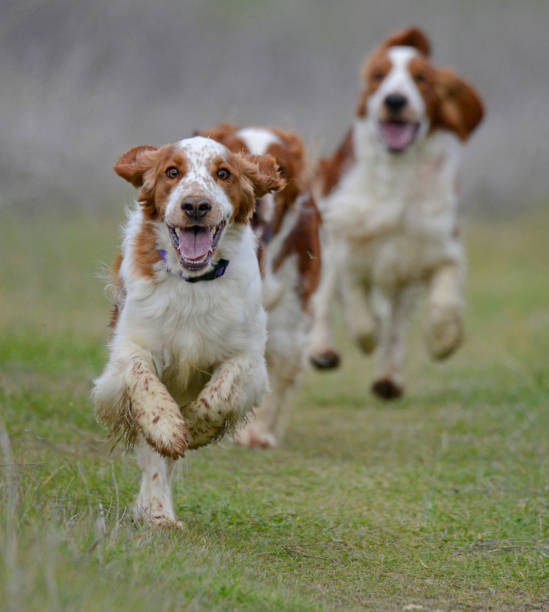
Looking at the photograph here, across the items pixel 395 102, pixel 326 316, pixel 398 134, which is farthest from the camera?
pixel 326 316

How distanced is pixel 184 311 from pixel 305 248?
204 cm

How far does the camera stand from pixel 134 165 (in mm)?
4129

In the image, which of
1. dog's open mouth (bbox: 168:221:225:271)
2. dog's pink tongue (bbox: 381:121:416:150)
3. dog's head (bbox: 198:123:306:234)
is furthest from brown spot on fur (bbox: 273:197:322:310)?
dog's open mouth (bbox: 168:221:225:271)

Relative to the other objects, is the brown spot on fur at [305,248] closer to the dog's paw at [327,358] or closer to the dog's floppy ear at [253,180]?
the dog's paw at [327,358]

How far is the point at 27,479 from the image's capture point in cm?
381

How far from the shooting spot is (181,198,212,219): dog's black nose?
374 cm

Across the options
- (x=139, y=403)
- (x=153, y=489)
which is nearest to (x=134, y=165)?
(x=139, y=403)

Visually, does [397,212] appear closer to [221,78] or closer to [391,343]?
[391,343]

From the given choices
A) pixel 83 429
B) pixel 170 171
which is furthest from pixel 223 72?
pixel 170 171

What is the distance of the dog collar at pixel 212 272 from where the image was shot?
393cm

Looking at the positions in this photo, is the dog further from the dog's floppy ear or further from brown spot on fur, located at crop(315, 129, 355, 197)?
brown spot on fur, located at crop(315, 129, 355, 197)

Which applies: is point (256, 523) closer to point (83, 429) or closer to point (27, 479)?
point (27, 479)

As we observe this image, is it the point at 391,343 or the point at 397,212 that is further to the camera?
the point at 391,343

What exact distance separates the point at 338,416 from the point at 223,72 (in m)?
13.4
